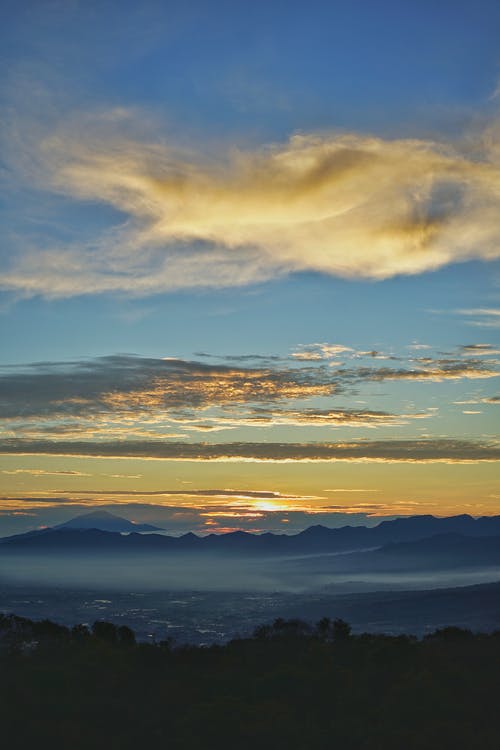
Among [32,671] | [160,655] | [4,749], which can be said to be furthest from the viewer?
[160,655]

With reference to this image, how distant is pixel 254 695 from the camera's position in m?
61.3

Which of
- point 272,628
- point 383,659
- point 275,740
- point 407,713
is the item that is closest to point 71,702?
point 275,740

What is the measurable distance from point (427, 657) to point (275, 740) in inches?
1372

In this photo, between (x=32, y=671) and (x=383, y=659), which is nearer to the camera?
(x=32, y=671)

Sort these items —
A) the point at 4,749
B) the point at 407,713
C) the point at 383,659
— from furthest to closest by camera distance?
the point at 383,659
the point at 407,713
the point at 4,749

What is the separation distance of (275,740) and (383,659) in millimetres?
34548

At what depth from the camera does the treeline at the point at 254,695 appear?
45031 mm

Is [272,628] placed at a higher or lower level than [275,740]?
lower

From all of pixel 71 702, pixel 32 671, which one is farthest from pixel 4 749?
pixel 32 671

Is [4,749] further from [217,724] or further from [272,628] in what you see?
[272,628]

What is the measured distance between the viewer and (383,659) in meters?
76.2

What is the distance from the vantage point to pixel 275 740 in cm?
4475

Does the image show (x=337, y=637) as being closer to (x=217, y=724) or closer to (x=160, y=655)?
(x=160, y=655)

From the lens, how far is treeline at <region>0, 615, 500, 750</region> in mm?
45031
